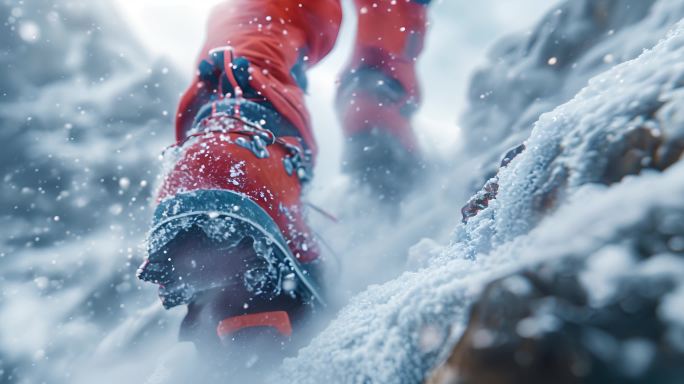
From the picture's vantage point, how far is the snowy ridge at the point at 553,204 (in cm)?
23

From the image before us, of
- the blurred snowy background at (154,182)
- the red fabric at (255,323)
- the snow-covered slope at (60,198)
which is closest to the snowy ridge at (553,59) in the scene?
the blurred snowy background at (154,182)

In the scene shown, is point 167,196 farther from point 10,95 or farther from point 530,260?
point 10,95

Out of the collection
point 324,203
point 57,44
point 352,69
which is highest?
point 57,44

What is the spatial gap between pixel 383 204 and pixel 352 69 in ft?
2.17

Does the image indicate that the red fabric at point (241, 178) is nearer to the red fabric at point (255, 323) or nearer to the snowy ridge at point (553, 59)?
the red fabric at point (255, 323)

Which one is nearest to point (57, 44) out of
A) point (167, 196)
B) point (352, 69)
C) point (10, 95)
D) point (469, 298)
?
point (10, 95)

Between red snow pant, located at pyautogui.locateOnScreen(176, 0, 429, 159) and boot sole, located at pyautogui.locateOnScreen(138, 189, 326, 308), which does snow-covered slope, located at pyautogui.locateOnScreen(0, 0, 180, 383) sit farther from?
boot sole, located at pyautogui.locateOnScreen(138, 189, 326, 308)

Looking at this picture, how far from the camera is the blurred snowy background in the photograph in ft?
1.20

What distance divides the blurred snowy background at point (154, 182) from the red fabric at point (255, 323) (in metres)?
0.13

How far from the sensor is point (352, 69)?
6.19 ft

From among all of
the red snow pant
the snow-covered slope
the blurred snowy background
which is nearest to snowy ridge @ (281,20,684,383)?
the blurred snowy background

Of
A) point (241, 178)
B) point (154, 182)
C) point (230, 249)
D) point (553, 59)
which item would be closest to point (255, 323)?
point (230, 249)

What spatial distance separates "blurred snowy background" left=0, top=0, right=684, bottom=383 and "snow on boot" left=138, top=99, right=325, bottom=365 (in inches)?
6.0

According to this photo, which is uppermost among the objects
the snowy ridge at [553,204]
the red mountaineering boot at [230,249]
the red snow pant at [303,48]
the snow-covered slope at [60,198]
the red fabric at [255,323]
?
the snow-covered slope at [60,198]
